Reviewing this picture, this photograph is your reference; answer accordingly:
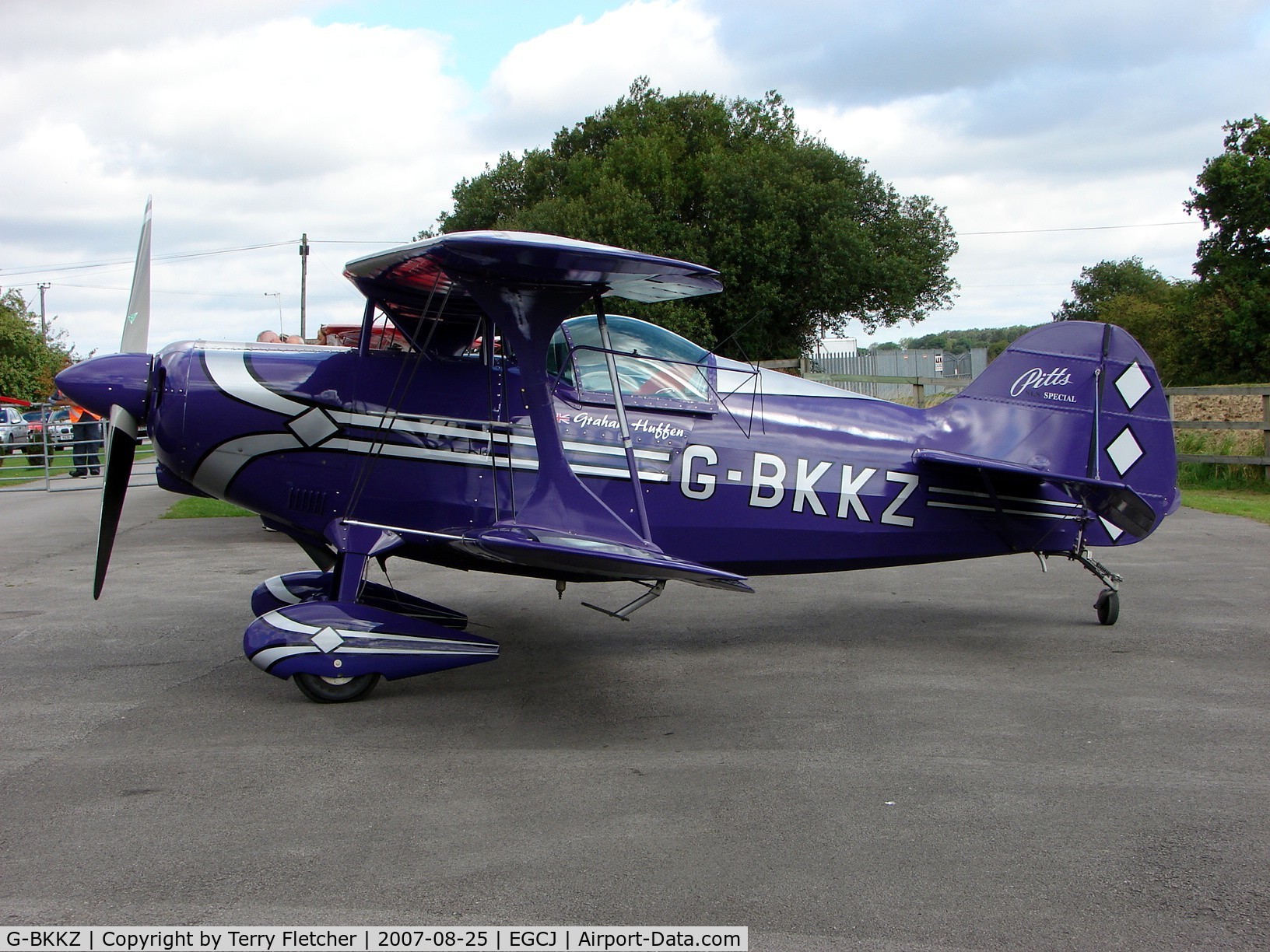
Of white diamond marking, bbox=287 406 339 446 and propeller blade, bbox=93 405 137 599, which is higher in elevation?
white diamond marking, bbox=287 406 339 446

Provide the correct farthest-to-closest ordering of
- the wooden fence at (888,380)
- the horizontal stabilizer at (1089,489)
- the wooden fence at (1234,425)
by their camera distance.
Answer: the wooden fence at (888,380)
the wooden fence at (1234,425)
the horizontal stabilizer at (1089,489)

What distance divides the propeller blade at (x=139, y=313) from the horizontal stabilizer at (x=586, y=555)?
9.67 ft

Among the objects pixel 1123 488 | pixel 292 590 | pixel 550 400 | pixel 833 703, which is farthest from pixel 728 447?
pixel 292 590

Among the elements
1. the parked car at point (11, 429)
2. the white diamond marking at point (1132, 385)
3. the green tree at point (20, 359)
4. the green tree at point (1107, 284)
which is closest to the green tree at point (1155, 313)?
the green tree at point (1107, 284)

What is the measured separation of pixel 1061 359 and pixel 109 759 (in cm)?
688

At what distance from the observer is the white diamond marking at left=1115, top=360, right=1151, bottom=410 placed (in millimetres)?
7441

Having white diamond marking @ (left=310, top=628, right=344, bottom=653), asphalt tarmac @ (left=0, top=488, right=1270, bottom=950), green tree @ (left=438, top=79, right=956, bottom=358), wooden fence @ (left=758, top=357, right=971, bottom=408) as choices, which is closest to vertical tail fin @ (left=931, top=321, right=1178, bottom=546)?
asphalt tarmac @ (left=0, top=488, right=1270, bottom=950)

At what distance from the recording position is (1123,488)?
21.1ft

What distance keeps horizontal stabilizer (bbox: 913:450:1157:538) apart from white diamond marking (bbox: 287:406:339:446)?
13.3ft

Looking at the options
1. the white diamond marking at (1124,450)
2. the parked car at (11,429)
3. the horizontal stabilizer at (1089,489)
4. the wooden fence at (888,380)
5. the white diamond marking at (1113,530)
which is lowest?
the parked car at (11,429)

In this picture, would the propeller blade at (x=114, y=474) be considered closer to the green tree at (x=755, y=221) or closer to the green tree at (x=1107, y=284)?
the green tree at (x=755, y=221)

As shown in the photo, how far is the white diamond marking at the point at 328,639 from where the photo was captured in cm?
552

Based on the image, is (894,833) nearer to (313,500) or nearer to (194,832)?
(194,832)

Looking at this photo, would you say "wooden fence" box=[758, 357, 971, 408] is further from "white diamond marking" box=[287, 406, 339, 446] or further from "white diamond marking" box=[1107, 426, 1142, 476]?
"white diamond marking" box=[287, 406, 339, 446]
